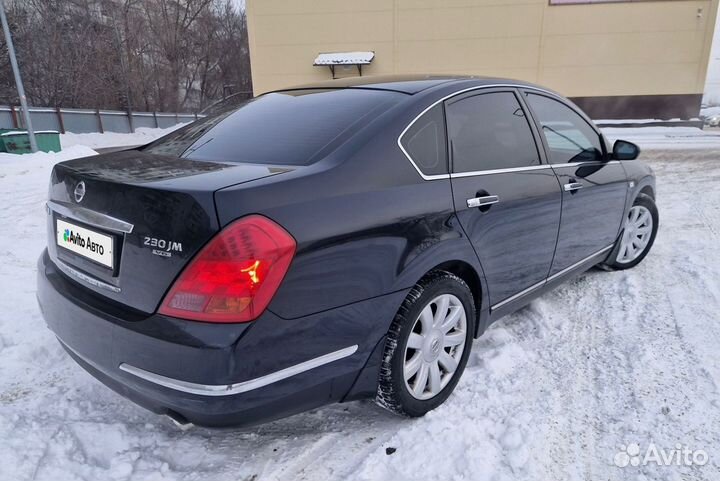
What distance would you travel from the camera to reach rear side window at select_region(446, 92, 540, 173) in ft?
8.05

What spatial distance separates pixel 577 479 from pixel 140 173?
86.1 inches

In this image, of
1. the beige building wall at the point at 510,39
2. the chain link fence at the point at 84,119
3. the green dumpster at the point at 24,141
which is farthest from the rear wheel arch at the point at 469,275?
the chain link fence at the point at 84,119

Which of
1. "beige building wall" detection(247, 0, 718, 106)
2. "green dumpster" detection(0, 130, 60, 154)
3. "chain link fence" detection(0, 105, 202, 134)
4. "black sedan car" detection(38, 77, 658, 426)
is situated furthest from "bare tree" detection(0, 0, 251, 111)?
"black sedan car" detection(38, 77, 658, 426)

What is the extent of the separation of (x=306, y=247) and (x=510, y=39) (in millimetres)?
25353

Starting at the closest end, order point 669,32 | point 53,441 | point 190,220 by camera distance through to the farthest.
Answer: point 190,220 → point 53,441 → point 669,32

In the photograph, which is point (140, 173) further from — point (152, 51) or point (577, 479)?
point (152, 51)

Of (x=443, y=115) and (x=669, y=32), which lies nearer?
(x=443, y=115)

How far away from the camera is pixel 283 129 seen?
92.5 inches

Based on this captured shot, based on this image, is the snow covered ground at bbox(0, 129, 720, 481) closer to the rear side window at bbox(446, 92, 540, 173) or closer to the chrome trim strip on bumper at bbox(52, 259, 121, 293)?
the chrome trim strip on bumper at bbox(52, 259, 121, 293)

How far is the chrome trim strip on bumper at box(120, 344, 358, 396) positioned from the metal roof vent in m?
23.3

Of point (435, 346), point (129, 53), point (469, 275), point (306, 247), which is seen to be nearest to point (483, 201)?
point (469, 275)

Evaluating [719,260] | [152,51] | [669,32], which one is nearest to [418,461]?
[719,260]

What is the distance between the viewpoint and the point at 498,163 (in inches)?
104

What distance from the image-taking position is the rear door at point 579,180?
3.08 m
